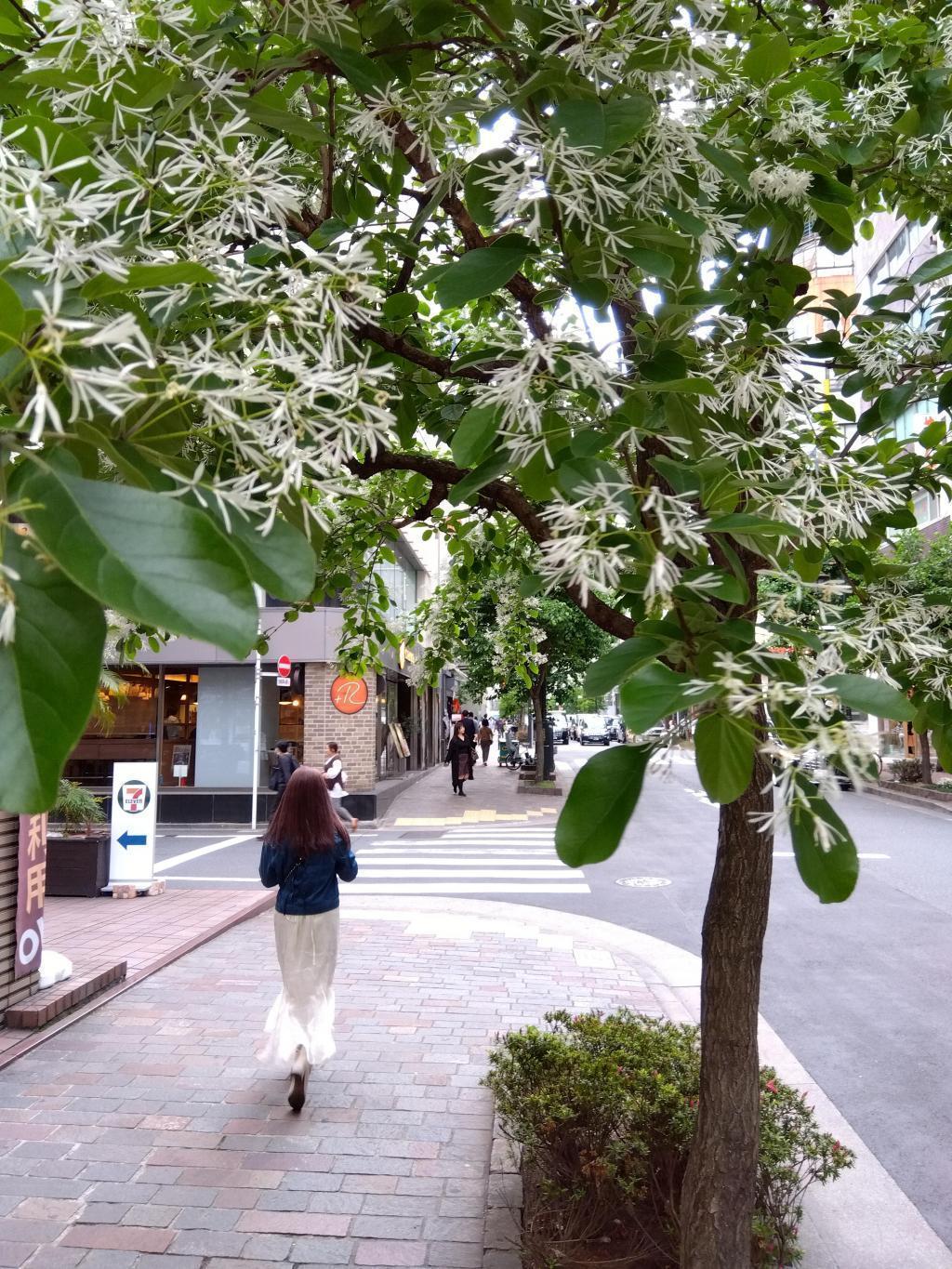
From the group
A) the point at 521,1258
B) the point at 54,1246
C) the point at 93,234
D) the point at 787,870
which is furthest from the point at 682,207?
the point at 787,870

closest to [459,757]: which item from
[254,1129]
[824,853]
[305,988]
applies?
[305,988]

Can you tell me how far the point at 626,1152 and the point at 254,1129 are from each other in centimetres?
205

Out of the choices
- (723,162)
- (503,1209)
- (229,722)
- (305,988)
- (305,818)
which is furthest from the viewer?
(229,722)

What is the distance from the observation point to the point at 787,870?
12789 millimetres

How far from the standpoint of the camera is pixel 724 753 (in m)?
1.17

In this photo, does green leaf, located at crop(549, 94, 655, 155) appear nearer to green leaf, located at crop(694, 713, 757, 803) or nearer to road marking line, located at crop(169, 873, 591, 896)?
green leaf, located at crop(694, 713, 757, 803)

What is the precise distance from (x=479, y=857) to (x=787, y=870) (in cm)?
442

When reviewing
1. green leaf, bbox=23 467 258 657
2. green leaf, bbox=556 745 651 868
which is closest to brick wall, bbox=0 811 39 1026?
green leaf, bbox=556 745 651 868

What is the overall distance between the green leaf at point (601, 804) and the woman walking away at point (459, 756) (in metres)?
23.6

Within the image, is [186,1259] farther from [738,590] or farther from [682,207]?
[682,207]

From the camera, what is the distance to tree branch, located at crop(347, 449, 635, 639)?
8.46 feet

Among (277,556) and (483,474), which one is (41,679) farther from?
(483,474)

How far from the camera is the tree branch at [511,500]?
2.58m

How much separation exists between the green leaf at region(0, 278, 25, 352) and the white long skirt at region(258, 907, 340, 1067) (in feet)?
16.4
